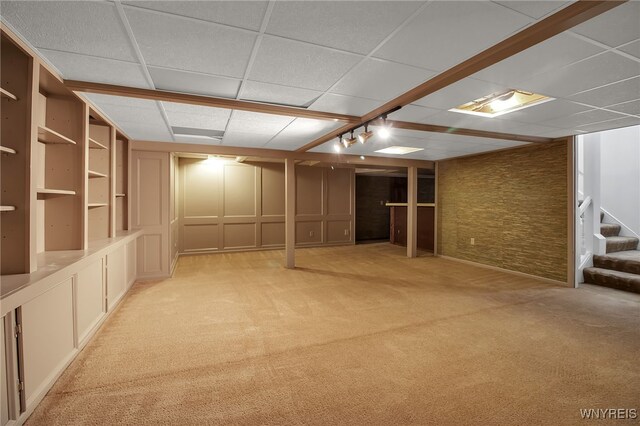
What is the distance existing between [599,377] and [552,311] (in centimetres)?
145

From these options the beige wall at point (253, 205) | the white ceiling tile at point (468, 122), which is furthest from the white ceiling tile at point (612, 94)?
the beige wall at point (253, 205)

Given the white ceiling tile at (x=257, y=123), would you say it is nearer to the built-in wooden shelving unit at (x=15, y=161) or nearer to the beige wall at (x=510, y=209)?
the built-in wooden shelving unit at (x=15, y=161)

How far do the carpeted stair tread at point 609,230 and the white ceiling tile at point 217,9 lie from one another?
686 centimetres

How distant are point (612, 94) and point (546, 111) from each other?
0.54 metres

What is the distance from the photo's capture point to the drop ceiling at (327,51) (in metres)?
1.52

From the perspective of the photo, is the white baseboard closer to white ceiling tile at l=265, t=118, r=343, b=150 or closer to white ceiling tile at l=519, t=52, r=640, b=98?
white ceiling tile at l=519, t=52, r=640, b=98

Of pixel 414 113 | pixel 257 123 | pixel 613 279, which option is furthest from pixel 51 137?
pixel 613 279

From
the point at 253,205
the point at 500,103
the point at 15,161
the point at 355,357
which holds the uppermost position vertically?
the point at 500,103

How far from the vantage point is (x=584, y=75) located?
2.25 meters

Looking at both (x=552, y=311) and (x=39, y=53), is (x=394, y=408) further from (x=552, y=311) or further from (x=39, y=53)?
(x=39, y=53)

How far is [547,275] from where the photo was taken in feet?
15.3

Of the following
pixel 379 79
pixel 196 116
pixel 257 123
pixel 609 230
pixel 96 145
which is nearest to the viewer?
pixel 379 79

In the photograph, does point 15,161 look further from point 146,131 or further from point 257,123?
point 146,131

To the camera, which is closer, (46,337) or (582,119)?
(46,337)
